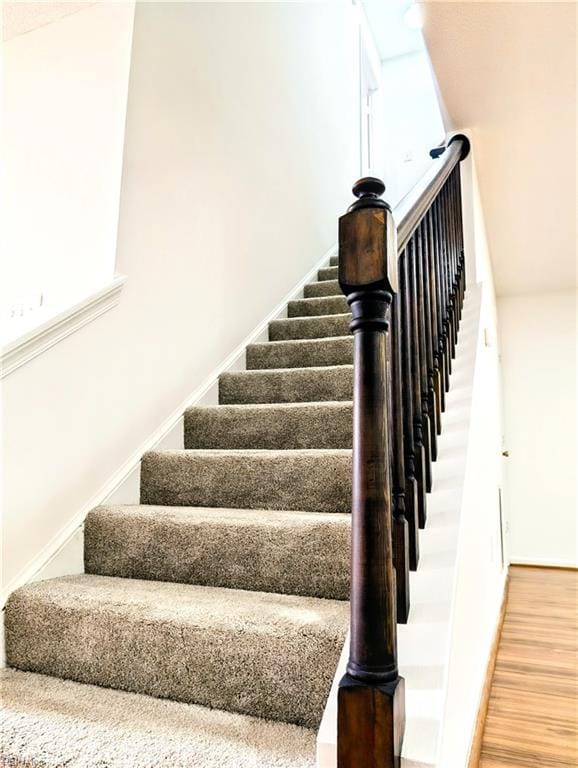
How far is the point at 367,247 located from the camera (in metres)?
0.80

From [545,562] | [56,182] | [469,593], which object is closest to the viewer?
[469,593]

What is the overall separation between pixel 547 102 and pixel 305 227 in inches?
72.7

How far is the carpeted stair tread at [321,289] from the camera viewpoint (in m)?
3.42

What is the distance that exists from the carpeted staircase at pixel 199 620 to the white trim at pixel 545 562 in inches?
128

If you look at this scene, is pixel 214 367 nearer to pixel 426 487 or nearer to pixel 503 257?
pixel 426 487

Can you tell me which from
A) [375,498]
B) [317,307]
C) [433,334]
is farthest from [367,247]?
[317,307]

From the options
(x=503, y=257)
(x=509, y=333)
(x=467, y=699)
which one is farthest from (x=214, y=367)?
(x=509, y=333)

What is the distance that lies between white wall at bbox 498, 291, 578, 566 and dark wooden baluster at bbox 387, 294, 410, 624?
3.65 metres

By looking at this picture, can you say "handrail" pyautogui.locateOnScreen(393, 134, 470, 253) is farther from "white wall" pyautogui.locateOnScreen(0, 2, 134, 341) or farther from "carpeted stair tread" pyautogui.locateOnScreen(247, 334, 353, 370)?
"white wall" pyautogui.locateOnScreen(0, 2, 134, 341)

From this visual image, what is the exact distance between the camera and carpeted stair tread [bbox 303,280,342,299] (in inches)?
135

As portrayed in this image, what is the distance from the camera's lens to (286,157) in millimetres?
3457

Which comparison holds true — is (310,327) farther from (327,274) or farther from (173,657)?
(173,657)

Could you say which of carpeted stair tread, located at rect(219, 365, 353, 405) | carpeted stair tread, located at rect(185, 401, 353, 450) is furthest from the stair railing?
carpeted stair tread, located at rect(219, 365, 353, 405)

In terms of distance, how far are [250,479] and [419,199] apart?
3.05 feet
